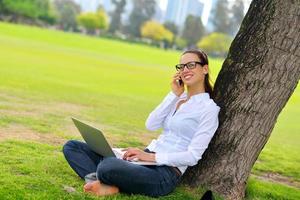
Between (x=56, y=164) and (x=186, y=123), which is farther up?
(x=186, y=123)

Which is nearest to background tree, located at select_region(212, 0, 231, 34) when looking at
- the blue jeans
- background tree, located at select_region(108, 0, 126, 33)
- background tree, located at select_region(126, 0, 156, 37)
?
background tree, located at select_region(126, 0, 156, 37)

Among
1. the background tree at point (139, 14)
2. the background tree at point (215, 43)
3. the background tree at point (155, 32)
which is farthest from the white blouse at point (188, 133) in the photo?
the background tree at point (139, 14)

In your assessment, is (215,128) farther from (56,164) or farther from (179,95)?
(56,164)

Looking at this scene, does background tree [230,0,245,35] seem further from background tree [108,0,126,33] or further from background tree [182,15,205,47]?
background tree [108,0,126,33]

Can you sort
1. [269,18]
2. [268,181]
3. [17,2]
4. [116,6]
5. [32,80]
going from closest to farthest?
[269,18], [268,181], [32,80], [17,2], [116,6]

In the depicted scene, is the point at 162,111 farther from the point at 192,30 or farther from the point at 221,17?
the point at 221,17

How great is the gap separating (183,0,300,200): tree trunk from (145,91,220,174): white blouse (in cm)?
40

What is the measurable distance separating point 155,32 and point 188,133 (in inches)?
5055

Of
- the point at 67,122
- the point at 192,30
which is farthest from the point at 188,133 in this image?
the point at 192,30

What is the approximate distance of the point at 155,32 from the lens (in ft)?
437

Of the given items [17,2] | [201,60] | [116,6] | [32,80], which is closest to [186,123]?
[201,60]

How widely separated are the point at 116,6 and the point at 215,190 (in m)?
136

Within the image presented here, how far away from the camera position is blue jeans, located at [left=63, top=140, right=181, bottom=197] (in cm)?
540

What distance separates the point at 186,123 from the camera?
5.70 meters
